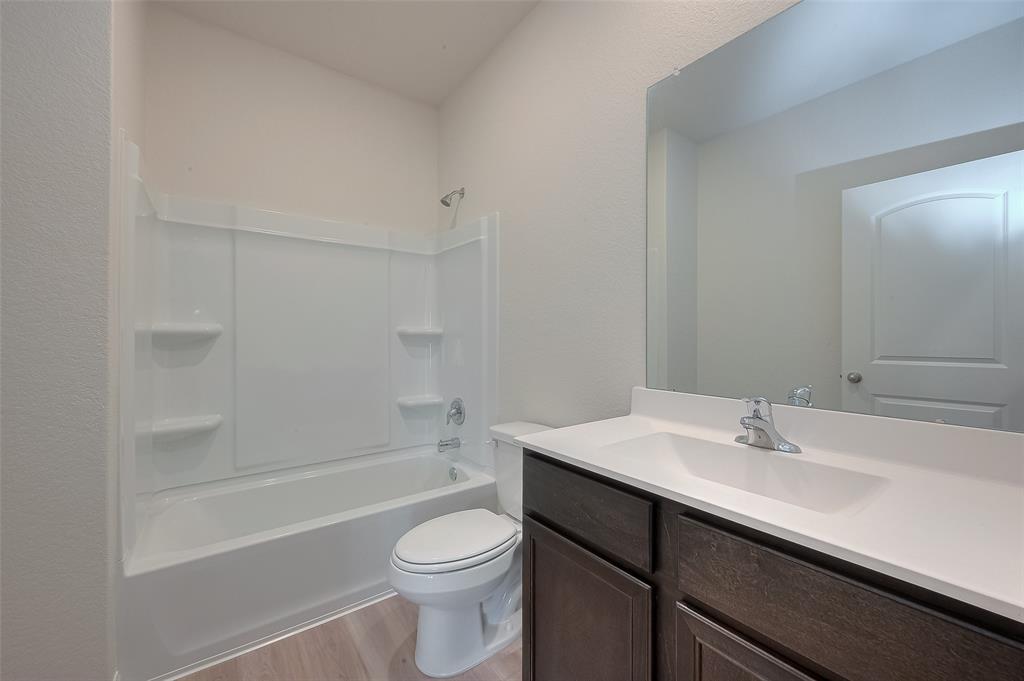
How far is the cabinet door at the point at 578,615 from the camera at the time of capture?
0.80 meters

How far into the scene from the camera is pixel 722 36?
45.9 inches

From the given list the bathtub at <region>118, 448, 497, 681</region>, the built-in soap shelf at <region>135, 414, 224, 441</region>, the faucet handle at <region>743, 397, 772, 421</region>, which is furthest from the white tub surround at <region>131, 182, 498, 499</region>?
the faucet handle at <region>743, 397, 772, 421</region>

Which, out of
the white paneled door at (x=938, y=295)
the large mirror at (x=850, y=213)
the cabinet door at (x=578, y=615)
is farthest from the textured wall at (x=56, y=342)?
the white paneled door at (x=938, y=295)

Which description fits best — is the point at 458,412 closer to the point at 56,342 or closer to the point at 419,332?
the point at 419,332

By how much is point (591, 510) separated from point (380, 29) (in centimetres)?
235

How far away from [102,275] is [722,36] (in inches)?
76.3

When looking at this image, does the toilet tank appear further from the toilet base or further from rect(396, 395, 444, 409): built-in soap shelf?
rect(396, 395, 444, 409): built-in soap shelf

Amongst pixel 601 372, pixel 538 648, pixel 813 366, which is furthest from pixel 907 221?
pixel 538 648

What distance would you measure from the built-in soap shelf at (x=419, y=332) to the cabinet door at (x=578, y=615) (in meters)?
1.64

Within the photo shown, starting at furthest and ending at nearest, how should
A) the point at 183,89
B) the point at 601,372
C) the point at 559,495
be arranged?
the point at 183,89 → the point at 601,372 → the point at 559,495

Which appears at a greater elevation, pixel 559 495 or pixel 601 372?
pixel 601 372

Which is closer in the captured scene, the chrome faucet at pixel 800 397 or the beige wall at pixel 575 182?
Result: the chrome faucet at pixel 800 397

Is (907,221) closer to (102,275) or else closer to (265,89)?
(102,275)

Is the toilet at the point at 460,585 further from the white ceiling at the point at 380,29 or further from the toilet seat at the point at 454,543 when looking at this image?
the white ceiling at the point at 380,29
